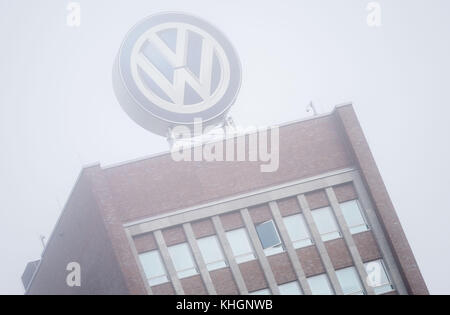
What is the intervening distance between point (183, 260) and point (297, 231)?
250 inches

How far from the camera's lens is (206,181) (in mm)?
32812

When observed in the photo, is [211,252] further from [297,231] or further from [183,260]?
[297,231]

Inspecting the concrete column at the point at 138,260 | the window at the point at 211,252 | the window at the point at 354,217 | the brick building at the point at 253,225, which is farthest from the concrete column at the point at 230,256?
the window at the point at 354,217

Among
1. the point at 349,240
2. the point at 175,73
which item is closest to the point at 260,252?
the point at 349,240

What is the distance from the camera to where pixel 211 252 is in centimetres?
3180

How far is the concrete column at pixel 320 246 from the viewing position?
31.6 metres

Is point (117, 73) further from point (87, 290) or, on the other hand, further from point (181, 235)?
point (87, 290)

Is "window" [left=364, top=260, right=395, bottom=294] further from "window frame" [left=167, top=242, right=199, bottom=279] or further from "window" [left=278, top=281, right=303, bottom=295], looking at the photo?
"window frame" [left=167, top=242, right=199, bottom=279]

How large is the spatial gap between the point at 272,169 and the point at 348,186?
14.2 feet

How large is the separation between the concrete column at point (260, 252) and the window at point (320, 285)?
1890 millimetres

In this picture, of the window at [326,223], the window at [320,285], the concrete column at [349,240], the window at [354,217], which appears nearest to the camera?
the window at [320,285]

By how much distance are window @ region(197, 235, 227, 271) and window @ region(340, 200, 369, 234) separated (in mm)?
7192

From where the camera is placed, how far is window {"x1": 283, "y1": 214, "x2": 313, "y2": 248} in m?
32.2

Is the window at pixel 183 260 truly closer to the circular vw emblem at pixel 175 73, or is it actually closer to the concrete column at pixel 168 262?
the concrete column at pixel 168 262
